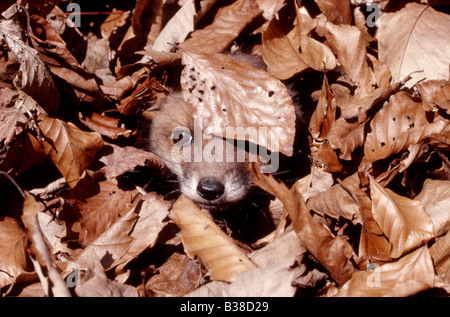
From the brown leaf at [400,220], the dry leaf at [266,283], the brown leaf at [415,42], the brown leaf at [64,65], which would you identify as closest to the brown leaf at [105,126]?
the brown leaf at [64,65]

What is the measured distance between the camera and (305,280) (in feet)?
8.58

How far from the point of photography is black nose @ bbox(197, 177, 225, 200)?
130 inches

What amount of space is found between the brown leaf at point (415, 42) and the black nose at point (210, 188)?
1.64 meters

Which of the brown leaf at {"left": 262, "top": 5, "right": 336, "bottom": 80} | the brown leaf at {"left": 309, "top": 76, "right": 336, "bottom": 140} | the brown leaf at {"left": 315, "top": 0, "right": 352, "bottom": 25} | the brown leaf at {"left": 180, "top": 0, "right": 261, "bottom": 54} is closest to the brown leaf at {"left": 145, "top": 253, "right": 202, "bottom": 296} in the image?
the brown leaf at {"left": 309, "top": 76, "right": 336, "bottom": 140}

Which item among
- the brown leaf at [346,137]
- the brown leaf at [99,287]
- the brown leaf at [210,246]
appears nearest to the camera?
the brown leaf at [99,287]

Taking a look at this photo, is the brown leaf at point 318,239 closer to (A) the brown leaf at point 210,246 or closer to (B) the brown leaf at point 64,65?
(A) the brown leaf at point 210,246

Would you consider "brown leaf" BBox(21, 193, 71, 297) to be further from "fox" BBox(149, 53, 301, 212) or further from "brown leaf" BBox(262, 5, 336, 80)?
"brown leaf" BBox(262, 5, 336, 80)

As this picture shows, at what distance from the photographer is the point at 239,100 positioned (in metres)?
3.21

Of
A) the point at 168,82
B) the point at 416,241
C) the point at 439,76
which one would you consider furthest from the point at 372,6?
the point at 416,241

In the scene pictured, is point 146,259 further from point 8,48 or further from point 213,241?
point 8,48

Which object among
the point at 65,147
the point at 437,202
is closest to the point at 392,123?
the point at 437,202

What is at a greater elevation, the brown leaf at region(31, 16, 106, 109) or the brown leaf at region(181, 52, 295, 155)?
the brown leaf at region(31, 16, 106, 109)

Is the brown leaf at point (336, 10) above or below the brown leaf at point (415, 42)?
above

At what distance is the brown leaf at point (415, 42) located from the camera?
3469 millimetres
